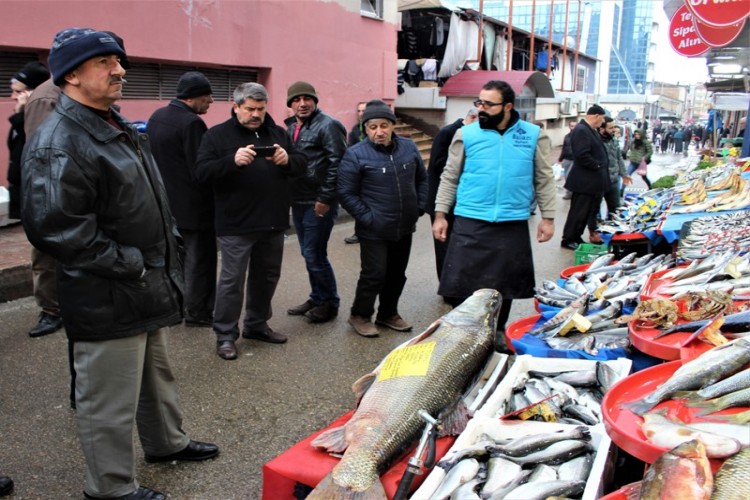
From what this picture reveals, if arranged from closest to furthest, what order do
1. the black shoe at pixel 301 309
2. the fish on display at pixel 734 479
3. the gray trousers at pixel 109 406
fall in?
the fish on display at pixel 734 479
the gray trousers at pixel 109 406
the black shoe at pixel 301 309

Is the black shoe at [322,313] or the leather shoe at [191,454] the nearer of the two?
the leather shoe at [191,454]

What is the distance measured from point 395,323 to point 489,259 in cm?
149

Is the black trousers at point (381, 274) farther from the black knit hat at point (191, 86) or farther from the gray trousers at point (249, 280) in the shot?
the black knit hat at point (191, 86)

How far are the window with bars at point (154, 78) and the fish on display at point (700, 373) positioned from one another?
8.08 m

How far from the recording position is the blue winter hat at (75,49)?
2658 mm

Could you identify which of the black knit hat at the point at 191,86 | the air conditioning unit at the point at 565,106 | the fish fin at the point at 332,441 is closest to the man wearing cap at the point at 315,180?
the black knit hat at the point at 191,86

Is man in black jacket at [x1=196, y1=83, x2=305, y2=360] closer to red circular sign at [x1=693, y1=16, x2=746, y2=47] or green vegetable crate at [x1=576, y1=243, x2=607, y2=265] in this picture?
green vegetable crate at [x1=576, y1=243, x2=607, y2=265]

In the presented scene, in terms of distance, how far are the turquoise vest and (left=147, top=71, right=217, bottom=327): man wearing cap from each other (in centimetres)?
225

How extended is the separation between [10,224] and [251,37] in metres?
5.24

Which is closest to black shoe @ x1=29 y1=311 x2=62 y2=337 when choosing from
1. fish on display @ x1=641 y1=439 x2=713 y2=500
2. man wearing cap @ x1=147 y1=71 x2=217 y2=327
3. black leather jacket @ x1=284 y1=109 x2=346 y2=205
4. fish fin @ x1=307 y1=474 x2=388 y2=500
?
man wearing cap @ x1=147 y1=71 x2=217 y2=327

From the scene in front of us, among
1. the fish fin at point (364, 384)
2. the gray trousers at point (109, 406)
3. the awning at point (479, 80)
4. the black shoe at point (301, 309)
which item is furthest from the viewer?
the awning at point (479, 80)

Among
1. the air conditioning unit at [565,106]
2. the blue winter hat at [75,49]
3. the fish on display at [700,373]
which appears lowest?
the fish on display at [700,373]

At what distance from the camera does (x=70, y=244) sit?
266cm

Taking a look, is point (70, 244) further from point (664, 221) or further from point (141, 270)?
point (664, 221)
